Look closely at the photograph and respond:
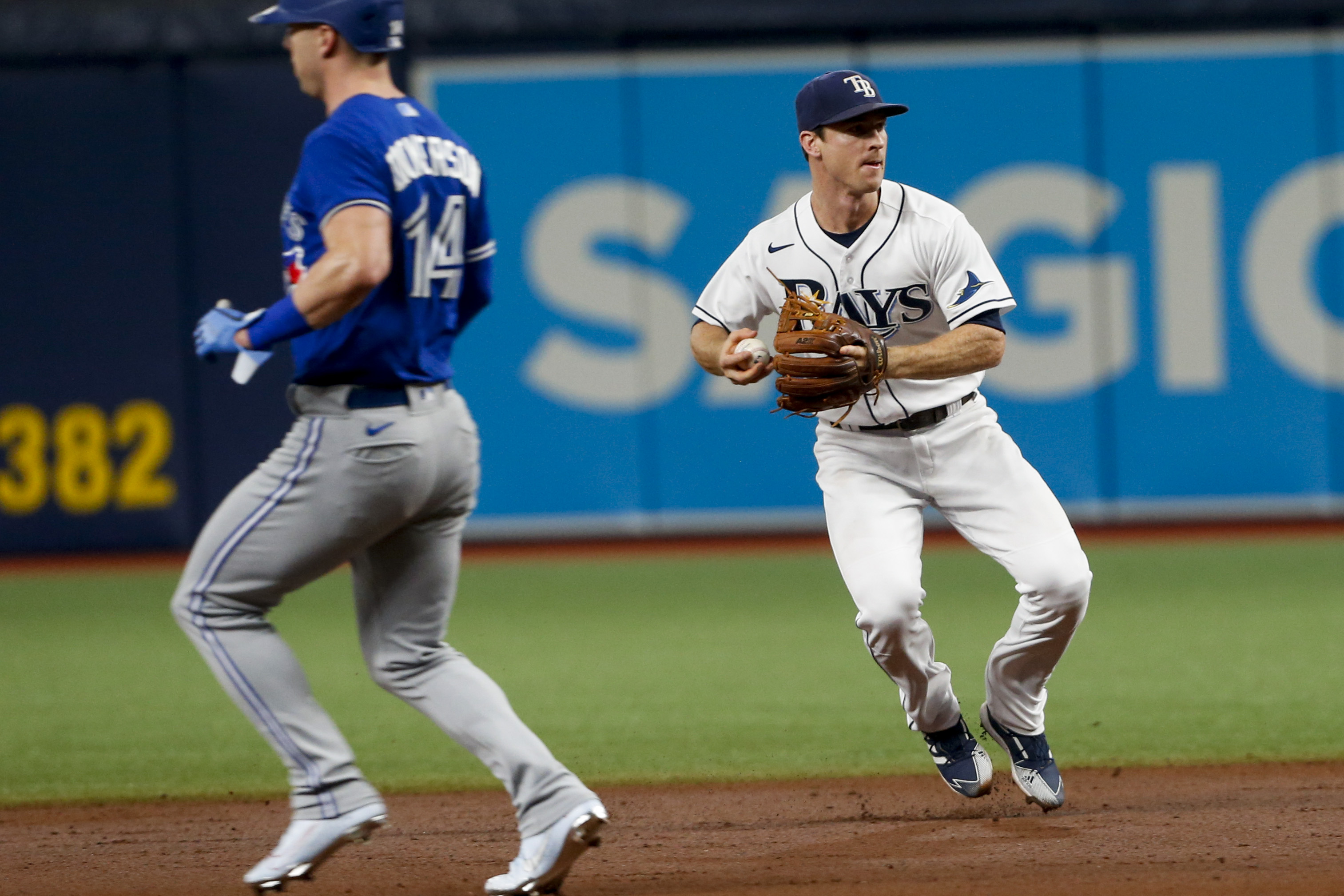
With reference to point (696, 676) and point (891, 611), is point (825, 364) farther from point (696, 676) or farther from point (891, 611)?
point (696, 676)

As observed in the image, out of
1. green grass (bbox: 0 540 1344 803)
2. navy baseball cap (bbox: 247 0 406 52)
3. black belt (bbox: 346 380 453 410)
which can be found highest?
navy baseball cap (bbox: 247 0 406 52)

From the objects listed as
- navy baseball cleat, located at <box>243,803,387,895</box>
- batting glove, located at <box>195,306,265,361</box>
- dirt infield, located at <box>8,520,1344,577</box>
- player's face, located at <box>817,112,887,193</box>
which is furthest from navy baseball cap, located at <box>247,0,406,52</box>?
dirt infield, located at <box>8,520,1344,577</box>

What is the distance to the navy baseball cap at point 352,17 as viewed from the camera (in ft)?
10.5

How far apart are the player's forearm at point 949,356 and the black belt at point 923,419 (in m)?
0.26

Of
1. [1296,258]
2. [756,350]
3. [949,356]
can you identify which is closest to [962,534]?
[949,356]

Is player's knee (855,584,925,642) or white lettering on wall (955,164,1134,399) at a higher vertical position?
white lettering on wall (955,164,1134,399)

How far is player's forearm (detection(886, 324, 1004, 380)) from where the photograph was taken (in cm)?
386

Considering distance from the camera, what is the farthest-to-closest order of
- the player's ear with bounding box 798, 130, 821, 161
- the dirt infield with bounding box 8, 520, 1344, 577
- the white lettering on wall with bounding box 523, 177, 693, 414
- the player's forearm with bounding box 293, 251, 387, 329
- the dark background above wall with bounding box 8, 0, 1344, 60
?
the white lettering on wall with bounding box 523, 177, 693, 414 < the dark background above wall with bounding box 8, 0, 1344, 60 < the dirt infield with bounding box 8, 520, 1344, 577 < the player's ear with bounding box 798, 130, 821, 161 < the player's forearm with bounding box 293, 251, 387, 329

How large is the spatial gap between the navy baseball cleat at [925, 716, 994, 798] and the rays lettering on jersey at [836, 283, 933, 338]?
3.55ft

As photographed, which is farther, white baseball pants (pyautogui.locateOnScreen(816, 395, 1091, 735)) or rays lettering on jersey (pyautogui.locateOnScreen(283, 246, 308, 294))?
white baseball pants (pyautogui.locateOnScreen(816, 395, 1091, 735))

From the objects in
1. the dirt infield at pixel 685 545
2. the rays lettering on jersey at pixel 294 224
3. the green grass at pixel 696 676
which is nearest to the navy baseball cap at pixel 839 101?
the rays lettering on jersey at pixel 294 224

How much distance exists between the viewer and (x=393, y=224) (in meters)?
3.20

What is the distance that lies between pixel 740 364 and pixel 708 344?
0.32m

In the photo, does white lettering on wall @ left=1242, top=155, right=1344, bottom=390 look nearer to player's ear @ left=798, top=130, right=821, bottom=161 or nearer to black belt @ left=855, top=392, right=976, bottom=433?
black belt @ left=855, top=392, right=976, bottom=433
